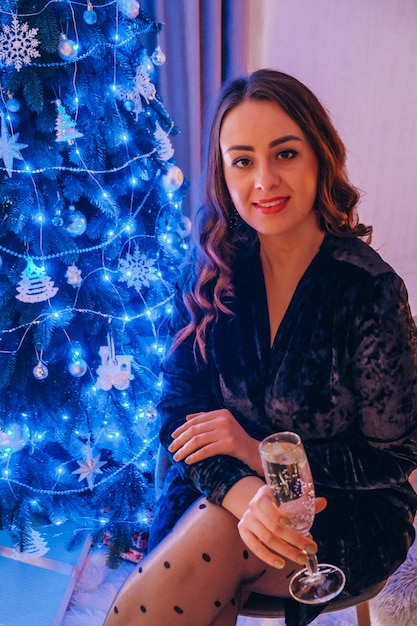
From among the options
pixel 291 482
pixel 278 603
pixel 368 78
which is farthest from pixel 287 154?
pixel 368 78

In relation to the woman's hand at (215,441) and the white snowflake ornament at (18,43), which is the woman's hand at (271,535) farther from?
the white snowflake ornament at (18,43)

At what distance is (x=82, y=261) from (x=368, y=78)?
2230 millimetres

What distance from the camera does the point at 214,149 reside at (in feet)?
4.96

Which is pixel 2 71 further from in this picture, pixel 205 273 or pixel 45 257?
pixel 205 273

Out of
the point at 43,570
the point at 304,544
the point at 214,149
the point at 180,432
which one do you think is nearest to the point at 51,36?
the point at 214,149

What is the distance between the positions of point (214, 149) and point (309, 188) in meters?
0.28

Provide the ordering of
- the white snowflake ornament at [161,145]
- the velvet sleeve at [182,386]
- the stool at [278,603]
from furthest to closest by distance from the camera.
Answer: the white snowflake ornament at [161,145] → the velvet sleeve at [182,386] → the stool at [278,603]

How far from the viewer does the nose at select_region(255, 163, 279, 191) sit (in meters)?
1.35

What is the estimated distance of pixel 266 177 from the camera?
1.35 meters

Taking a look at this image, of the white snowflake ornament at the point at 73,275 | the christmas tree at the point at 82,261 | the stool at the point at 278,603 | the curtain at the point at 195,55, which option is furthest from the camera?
the curtain at the point at 195,55

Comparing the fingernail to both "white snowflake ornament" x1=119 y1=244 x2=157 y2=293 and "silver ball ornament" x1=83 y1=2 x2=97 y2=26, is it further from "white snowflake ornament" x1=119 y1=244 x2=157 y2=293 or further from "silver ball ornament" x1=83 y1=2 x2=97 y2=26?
"silver ball ornament" x1=83 y1=2 x2=97 y2=26

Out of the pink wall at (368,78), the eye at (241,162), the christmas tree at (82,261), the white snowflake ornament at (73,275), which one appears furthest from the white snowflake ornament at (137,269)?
the pink wall at (368,78)

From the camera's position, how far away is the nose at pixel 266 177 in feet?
4.44

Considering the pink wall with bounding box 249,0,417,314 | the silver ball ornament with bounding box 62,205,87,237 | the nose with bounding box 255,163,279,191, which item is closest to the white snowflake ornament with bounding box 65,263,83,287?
the silver ball ornament with bounding box 62,205,87,237
